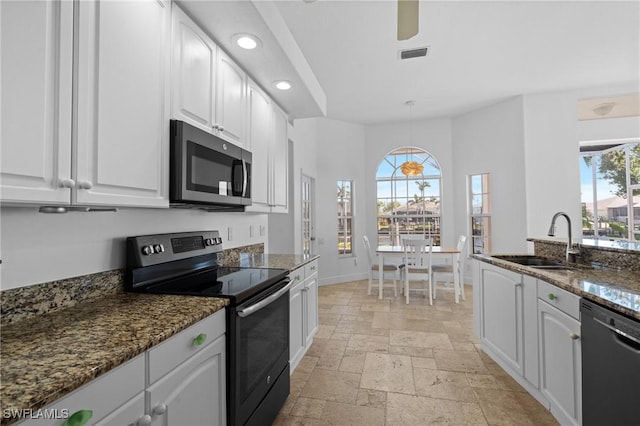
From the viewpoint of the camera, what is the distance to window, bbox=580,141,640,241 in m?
6.23

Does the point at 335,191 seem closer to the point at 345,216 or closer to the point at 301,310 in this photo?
the point at 345,216

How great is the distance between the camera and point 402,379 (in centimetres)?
234

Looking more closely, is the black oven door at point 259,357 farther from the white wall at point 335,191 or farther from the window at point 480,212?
the window at point 480,212

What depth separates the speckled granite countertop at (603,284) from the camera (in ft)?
4.25

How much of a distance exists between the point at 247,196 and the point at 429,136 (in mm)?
4847

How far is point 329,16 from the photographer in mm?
2809

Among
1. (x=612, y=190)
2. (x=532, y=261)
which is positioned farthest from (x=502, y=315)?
(x=612, y=190)

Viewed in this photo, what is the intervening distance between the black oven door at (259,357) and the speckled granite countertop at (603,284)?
1551mm

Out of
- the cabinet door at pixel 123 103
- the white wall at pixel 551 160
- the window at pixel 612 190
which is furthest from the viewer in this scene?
the window at pixel 612 190

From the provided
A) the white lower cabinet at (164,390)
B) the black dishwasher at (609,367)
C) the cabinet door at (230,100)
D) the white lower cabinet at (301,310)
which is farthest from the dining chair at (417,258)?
the white lower cabinet at (164,390)

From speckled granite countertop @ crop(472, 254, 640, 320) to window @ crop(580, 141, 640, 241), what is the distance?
557cm

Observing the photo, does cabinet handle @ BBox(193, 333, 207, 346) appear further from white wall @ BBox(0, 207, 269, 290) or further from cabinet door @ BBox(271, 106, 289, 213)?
cabinet door @ BBox(271, 106, 289, 213)

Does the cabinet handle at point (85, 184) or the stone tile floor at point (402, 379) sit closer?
the cabinet handle at point (85, 184)

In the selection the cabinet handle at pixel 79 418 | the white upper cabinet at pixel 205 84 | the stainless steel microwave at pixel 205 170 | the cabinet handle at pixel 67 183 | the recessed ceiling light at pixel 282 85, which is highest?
the recessed ceiling light at pixel 282 85
